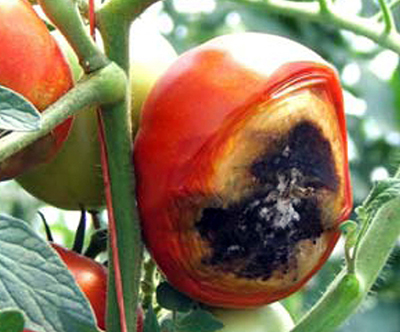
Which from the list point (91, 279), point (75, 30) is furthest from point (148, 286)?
point (75, 30)

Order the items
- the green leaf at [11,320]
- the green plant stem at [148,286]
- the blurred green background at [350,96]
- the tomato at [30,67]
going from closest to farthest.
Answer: the green leaf at [11,320] → the tomato at [30,67] → the green plant stem at [148,286] → the blurred green background at [350,96]

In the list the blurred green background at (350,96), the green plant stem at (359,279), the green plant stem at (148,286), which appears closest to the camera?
the green plant stem at (359,279)

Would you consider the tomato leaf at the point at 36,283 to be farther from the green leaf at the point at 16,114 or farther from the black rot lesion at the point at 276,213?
the black rot lesion at the point at 276,213

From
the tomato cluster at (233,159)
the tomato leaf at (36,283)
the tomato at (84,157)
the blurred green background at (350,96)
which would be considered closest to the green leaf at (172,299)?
the tomato cluster at (233,159)

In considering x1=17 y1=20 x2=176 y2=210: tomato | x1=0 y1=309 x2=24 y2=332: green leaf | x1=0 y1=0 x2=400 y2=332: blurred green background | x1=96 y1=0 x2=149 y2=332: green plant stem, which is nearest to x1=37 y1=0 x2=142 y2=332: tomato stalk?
x1=96 y1=0 x2=149 y2=332: green plant stem

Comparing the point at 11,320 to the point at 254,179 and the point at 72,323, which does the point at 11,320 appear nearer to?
the point at 72,323

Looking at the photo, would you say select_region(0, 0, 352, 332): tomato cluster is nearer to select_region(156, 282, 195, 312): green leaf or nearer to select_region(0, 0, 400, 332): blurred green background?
select_region(156, 282, 195, 312): green leaf

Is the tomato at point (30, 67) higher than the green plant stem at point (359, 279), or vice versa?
the tomato at point (30, 67)
